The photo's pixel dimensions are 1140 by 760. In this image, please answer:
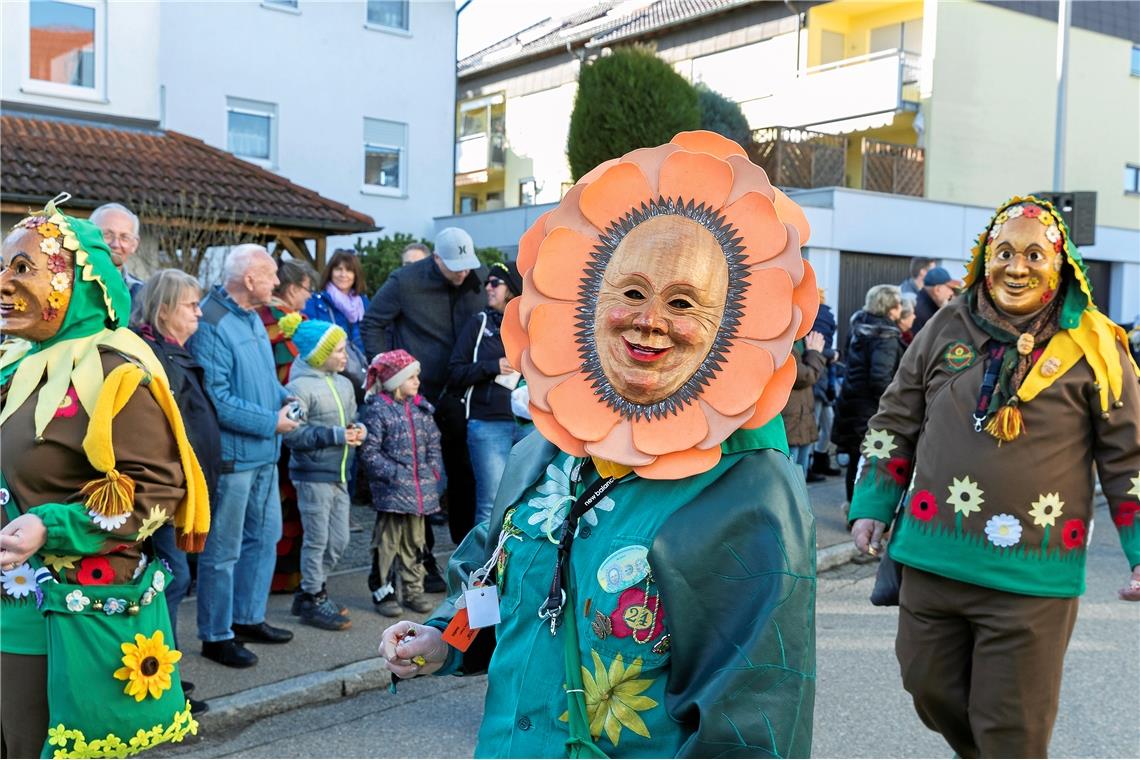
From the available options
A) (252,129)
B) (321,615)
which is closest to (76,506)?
(321,615)

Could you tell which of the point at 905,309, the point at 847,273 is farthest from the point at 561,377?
the point at 847,273

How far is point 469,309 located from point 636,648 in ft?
17.2

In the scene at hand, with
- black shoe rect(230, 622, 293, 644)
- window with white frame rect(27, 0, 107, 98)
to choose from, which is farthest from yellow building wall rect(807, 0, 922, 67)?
black shoe rect(230, 622, 293, 644)

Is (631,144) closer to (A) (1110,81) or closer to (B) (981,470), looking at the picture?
(A) (1110,81)

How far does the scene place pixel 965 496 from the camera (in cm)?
382

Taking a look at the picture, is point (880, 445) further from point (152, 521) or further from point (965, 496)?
point (152, 521)

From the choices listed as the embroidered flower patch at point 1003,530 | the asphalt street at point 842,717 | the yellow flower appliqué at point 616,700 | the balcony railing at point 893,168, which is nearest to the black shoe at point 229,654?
the asphalt street at point 842,717

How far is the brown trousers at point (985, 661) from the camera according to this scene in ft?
12.1

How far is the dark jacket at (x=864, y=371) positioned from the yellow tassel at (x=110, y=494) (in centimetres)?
644

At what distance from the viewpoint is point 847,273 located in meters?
17.8

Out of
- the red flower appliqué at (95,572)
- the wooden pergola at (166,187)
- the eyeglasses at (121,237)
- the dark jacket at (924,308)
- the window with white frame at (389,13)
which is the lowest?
the red flower appliqué at (95,572)

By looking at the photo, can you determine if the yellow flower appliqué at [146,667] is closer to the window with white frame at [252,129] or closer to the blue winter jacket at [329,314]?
the blue winter jacket at [329,314]

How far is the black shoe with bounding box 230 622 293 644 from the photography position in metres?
5.52

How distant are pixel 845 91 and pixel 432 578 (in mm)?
18156
